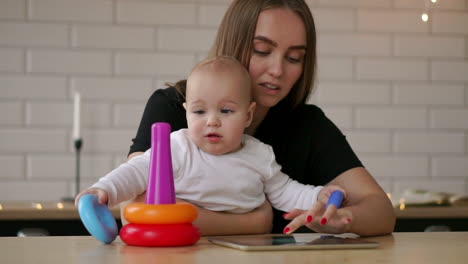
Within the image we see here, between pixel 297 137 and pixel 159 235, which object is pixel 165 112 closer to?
pixel 297 137

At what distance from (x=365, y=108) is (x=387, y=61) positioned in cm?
23

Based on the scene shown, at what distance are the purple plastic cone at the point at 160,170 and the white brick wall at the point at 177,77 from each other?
2.07 metres

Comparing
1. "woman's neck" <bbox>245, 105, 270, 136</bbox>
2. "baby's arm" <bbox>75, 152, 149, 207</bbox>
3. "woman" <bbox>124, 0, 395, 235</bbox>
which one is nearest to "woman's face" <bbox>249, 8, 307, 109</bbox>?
"woman" <bbox>124, 0, 395, 235</bbox>

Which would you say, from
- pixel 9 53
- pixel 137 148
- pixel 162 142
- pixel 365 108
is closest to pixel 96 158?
pixel 9 53

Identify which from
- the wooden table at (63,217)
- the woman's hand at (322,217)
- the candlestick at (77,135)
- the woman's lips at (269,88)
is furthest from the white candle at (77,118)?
the woman's hand at (322,217)

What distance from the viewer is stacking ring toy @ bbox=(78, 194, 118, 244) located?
1.17m

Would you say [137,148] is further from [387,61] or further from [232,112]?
[387,61]

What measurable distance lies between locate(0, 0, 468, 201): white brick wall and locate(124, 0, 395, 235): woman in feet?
4.39

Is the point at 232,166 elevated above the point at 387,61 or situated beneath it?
situated beneath

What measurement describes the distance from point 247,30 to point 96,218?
0.72 m

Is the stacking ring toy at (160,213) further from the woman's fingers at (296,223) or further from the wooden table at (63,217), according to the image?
the wooden table at (63,217)

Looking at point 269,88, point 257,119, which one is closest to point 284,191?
point 269,88

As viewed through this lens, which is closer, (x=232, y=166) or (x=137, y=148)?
(x=232, y=166)

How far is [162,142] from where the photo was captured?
1185 mm
